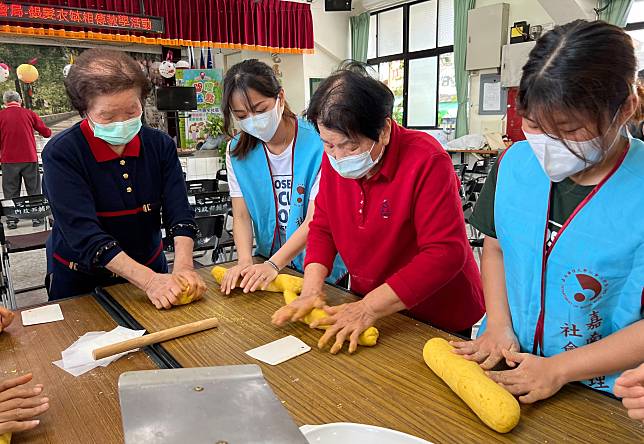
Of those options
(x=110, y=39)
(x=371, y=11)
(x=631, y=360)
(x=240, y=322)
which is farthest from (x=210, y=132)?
(x=631, y=360)

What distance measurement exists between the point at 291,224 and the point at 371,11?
29.0ft

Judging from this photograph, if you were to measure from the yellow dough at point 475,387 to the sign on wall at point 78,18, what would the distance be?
286 inches

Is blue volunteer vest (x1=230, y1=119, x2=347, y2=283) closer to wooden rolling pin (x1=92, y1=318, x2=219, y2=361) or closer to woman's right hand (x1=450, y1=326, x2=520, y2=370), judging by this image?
wooden rolling pin (x1=92, y1=318, x2=219, y2=361)

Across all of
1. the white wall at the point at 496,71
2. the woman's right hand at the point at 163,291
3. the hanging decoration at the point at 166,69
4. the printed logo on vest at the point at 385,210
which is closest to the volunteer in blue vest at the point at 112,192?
the woman's right hand at the point at 163,291

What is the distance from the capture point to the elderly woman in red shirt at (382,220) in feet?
4.09

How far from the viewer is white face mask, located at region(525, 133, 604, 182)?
945mm

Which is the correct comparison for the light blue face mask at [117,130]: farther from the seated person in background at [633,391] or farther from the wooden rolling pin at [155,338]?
the seated person in background at [633,391]

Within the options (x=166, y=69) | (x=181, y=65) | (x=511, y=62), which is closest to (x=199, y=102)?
(x=181, y=65)

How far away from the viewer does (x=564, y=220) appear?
1.04 meters

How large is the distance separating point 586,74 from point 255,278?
→ 1.07 meters

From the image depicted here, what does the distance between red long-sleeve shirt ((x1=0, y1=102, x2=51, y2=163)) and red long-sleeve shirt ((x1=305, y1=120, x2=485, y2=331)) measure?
6.24 m

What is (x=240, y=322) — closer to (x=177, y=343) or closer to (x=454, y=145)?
(x=177, y=343)

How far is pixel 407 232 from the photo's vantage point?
141cm

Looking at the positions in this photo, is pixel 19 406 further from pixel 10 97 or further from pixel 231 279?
pixel 10 97
